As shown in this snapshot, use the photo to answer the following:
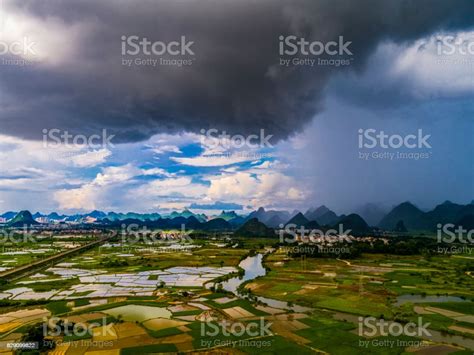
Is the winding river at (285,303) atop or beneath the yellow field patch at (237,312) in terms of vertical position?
beneath

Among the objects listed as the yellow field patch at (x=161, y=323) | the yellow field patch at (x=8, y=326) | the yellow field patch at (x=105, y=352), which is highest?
the yellow field patch at (x=105, y=352)

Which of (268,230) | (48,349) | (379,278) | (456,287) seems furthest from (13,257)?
(268,230)

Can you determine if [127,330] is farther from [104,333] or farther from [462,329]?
[462,329]

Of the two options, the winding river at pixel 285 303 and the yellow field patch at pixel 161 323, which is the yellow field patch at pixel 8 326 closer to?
the yellow field patch at pixel 161 323

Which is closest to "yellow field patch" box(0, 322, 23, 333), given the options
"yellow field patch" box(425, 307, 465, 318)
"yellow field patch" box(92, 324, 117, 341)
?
"yellow field patch" box(92, 324, 117, 341)

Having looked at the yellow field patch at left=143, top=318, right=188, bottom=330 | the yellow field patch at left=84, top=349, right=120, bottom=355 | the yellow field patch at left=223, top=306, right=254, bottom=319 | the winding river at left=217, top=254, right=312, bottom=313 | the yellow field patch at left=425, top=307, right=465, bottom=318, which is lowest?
the winding river at left=217, top=254, right=312, bottom=313

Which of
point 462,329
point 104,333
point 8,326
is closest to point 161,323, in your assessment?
point 104,333

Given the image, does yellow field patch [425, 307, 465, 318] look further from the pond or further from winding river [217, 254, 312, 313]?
the pond

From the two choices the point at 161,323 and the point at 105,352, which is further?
the point at 161,323

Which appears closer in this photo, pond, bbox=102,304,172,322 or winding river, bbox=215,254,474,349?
winding river, bbox=215,254,474,349

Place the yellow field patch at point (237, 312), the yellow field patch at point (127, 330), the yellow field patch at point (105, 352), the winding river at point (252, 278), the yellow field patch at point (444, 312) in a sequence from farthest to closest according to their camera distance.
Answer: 1. the winding river at point (252, 278)
2. the yellow field patch at point (444, 312)
3. the yellow field patch at point (237, 312)
4. the yellow field patch at point (127, 330)
5. the yellow field patch at point (105, 352)

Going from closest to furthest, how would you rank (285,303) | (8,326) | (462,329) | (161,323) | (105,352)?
(105,352) → (462,329) → (8,326) → (161,323) → (285,303)

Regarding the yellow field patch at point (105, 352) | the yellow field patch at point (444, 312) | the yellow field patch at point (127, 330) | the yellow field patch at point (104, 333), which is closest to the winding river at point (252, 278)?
the yellow field patch at point (444, 312)
